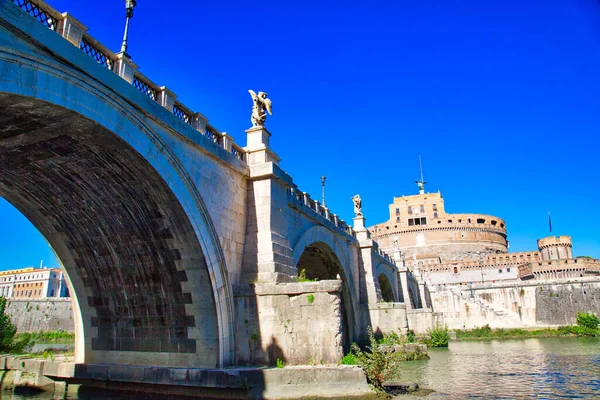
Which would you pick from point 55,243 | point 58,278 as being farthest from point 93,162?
point 58,278

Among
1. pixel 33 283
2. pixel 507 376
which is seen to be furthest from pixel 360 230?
pixel 33 283

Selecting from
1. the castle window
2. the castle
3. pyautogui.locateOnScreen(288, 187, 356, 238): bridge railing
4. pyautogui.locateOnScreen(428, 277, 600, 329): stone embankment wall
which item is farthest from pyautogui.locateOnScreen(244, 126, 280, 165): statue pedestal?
the castle window

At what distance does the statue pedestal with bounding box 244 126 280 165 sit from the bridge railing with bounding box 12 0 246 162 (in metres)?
0.67

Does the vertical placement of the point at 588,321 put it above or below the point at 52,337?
below

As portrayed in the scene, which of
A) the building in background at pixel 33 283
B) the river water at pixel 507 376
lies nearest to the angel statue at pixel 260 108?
the river water at pixel 507 376

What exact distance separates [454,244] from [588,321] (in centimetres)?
4472

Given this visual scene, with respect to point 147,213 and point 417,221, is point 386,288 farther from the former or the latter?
point 417,221

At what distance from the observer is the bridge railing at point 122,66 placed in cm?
749

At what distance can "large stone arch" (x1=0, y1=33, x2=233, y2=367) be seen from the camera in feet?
26.9

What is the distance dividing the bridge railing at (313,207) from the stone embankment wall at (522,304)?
24.7m

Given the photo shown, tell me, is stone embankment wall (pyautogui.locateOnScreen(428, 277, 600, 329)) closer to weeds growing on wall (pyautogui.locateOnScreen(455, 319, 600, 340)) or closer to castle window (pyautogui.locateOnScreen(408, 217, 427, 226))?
weeds growing on wall (pyautogui.locateOnScreen(455, 319, 600, 340))

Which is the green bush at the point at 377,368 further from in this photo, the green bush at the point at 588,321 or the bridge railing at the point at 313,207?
the green bush at the point at 588,321

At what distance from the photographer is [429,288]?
5044 centimetres

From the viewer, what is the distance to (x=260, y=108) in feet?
47.2
